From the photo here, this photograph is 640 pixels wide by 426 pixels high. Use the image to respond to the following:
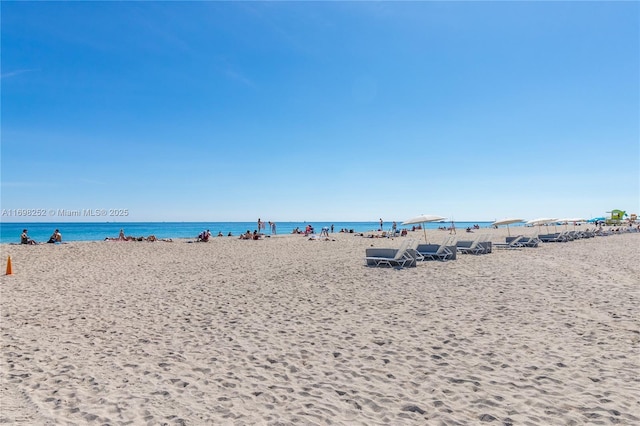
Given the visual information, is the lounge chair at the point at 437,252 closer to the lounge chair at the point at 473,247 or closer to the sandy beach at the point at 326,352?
the lounge chair at the point at 473,247

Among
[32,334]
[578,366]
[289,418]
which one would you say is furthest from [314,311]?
[32,334]

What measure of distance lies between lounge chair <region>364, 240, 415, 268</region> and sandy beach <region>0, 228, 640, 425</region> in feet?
8.39

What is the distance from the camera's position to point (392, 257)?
1295 centimetres

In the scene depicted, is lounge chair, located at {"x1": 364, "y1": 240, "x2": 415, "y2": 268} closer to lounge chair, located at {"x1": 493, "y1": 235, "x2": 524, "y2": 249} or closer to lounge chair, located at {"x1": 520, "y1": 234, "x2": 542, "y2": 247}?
lounge chair, located at {"x1": 493, "y1": 235, "x2": 524, "y2": 249}

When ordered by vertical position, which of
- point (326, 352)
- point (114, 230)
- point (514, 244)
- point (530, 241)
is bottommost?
point (326, 352)

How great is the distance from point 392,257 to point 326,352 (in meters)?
8.10

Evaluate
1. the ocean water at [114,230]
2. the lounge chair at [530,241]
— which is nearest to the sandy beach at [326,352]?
the lounge chair at [530,241]

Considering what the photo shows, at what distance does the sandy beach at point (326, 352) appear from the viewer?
3.72 m

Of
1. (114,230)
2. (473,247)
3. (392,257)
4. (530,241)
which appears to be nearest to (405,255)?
(392,257)

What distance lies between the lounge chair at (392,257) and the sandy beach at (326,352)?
2.56m

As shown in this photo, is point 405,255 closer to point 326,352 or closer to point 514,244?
point 326,352

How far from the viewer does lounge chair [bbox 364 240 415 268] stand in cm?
1275

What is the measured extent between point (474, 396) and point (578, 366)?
1.61m

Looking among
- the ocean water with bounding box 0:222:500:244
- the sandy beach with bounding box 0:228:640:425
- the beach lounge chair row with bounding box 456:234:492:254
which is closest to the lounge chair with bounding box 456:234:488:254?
the beach lounge chair row with bounding box 456:234:492:254
